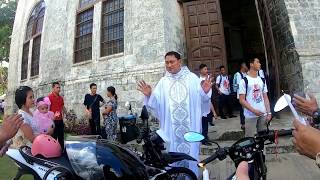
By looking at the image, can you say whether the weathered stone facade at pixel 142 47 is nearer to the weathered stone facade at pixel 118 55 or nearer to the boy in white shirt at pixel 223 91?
the weathered stone facade at pixel 118 55

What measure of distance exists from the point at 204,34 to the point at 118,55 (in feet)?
10.0

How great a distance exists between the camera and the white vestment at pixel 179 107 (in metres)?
5.27

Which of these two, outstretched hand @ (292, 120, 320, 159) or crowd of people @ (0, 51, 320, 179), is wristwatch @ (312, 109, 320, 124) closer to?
crowd of people @ (0, 51, 320, 179)

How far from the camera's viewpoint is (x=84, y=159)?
3.16 m

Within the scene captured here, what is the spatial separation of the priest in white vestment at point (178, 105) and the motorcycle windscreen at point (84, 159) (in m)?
2.04

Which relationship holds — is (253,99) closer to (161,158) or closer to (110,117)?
(161,158)

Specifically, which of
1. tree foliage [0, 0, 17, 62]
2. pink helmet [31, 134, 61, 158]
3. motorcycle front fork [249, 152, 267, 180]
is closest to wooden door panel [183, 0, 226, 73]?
pink helmet [31, 134, 61, 158]

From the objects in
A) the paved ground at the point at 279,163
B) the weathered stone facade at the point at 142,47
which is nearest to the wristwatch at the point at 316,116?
the paved ground at the point at 279,163

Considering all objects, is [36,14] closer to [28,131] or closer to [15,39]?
[15,39]

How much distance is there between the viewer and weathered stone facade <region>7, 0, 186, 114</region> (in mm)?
12695

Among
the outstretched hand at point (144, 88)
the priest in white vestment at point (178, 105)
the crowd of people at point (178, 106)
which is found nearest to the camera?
the crowd of people at point (178, 106)

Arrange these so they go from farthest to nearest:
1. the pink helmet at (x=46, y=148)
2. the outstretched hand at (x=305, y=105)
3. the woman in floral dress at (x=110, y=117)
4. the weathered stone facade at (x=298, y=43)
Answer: the weathered stone facade at (x=298, y=43)
the woman in floral dress at (x=110, y=117)
the pink helmet at (x=46, y=148)
the outstretched hand at (x=305, y=105)

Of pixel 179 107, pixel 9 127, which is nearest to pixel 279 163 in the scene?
pixel 179 107

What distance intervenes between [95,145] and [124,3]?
36.6 feet
